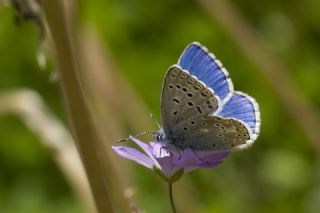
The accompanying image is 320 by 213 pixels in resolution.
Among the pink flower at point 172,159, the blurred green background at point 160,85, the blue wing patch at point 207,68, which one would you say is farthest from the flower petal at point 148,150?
the blurred green background at point 160,85

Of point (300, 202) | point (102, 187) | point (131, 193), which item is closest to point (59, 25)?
point (102, 187)

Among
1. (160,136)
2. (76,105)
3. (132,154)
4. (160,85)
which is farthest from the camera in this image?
(160,85)

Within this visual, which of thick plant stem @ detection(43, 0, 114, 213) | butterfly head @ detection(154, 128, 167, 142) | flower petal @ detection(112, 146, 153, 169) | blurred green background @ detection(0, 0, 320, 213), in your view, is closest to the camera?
thick plant stem @ detection(43, 0, 114, 213)

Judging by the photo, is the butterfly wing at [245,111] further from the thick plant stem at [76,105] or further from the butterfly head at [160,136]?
the thick plant stem at [76,105]

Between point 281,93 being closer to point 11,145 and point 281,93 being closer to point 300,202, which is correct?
point 300,202

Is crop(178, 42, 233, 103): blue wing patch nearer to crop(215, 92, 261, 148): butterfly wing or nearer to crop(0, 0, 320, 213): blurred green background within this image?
crop(215, 92, 261, 148): butterfly wing

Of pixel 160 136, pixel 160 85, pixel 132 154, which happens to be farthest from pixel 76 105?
pixel 160 85

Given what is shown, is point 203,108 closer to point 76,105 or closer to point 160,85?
point 76,105

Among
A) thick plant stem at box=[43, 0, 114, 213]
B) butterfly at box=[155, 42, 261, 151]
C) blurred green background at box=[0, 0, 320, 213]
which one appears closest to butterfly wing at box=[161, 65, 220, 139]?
butterfly at box=[155, 42, 261, 151]
